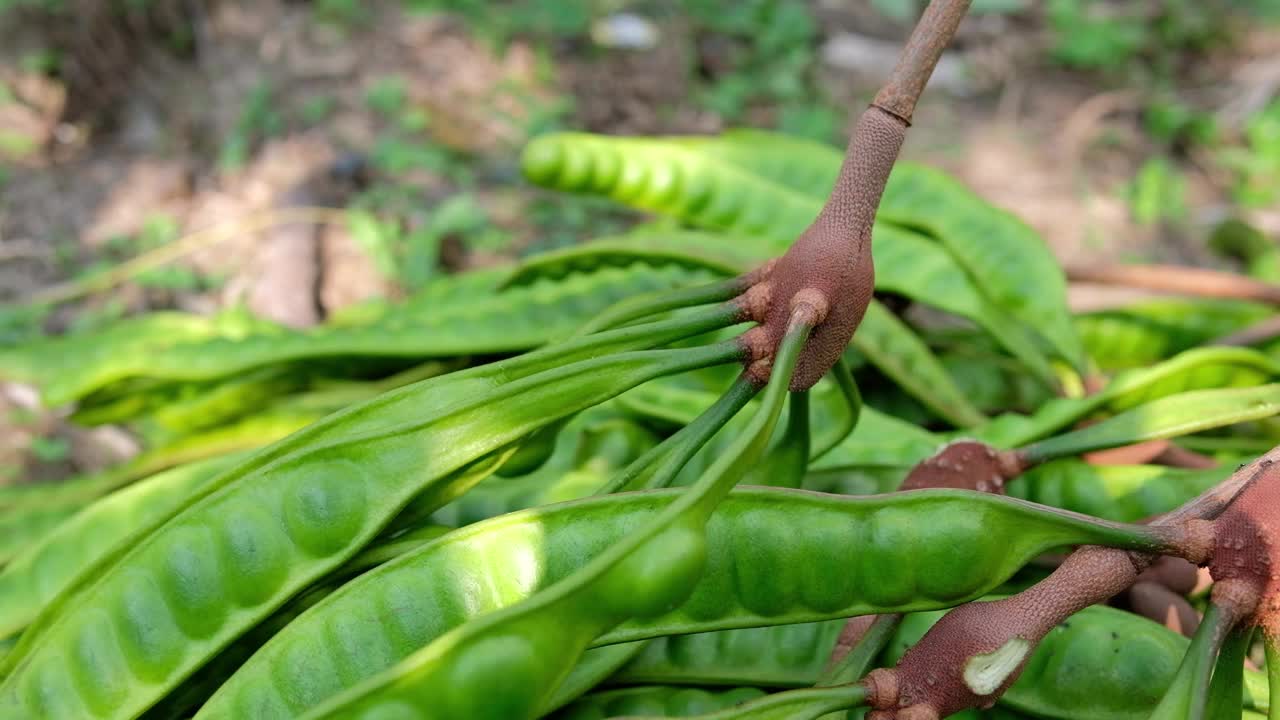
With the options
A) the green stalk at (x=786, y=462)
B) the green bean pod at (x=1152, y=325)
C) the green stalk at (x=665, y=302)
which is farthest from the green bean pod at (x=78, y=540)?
the green bean pod at (x=1152, y=325)

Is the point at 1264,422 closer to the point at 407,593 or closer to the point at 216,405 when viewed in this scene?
the point at 407,593

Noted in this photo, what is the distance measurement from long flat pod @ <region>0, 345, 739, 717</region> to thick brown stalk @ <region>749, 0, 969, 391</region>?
178 millimetres

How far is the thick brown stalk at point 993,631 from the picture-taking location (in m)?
0.76

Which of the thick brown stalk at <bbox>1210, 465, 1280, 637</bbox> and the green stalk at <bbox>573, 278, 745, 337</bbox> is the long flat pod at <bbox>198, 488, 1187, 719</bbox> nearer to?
the thick brown stalk at <bbox>1210, 465, 1280, 637</bbox>

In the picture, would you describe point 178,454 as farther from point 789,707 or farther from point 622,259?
point 789,707

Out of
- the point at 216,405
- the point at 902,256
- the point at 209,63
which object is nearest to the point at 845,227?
the point at 902,256

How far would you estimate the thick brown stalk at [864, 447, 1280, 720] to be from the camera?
759 mm

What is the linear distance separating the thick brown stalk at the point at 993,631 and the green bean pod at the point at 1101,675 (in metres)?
0.12

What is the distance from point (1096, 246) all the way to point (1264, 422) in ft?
5.47

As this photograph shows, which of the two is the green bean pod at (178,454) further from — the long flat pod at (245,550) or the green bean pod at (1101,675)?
the green bean pod at (1101,675)

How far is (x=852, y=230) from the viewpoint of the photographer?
2.97 feet

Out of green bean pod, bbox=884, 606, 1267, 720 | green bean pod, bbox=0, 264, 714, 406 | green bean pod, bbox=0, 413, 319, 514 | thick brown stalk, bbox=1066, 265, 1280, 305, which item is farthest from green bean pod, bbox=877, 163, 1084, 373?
green bean pod, bbox=0, 413, 319, 514

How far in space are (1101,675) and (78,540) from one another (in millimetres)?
1018

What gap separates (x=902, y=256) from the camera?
54.9 inches
